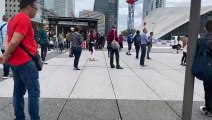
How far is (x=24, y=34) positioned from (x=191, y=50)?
2154 mm

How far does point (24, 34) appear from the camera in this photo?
385 cm

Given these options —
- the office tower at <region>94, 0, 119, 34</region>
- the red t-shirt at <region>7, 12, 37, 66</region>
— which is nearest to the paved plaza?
the red t-shirt at <region>7, 12, 37, 66</region>

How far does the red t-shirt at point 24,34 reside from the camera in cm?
383

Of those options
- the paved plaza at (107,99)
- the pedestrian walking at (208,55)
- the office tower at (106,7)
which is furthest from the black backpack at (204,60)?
the office tower at (106,7)

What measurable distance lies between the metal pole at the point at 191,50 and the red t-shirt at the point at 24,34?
2.09 metres

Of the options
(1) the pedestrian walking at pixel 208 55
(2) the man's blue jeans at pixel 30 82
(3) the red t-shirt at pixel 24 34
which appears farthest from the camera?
(1) the pedestrian walking at pixel 208 55

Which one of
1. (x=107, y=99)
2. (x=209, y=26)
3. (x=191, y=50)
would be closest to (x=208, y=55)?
(x=209, y=26)

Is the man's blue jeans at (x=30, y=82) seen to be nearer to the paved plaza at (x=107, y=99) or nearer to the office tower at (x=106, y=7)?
the paved plaza at (x=107, y=99)

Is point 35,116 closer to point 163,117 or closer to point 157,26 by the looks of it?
point 163,117

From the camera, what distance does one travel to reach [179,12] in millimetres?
113312

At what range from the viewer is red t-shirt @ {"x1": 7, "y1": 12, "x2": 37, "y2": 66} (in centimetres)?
383

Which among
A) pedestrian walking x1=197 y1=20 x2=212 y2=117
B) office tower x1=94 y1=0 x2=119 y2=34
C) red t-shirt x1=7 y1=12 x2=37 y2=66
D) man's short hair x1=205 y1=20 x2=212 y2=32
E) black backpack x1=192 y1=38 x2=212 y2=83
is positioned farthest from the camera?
office tower x1=94 y1=0 x2=119 y2=34

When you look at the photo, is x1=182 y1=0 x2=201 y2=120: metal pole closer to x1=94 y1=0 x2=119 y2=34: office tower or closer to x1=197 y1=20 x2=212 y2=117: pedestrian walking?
x1=197 y1=20 x2=212 y2=117: pedestrian walking

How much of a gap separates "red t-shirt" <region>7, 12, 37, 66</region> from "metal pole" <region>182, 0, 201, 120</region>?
2.09 metres
